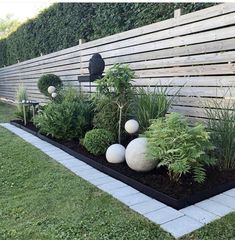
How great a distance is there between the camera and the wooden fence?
3.45m

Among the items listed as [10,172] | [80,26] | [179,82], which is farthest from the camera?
[80,26]

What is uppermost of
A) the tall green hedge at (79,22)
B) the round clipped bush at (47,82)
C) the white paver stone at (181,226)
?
the tall green hedge at (79,22)

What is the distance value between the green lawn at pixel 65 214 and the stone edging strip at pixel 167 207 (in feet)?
0.26

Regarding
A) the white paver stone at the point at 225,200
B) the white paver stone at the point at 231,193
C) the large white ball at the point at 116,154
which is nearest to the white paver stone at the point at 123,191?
the large white ball at the point at 116,154

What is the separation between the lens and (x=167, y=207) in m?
2.55

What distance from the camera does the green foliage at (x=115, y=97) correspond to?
13.3ft

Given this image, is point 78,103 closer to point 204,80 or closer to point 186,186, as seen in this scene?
point 204,80

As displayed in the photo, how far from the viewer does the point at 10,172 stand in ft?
11.6

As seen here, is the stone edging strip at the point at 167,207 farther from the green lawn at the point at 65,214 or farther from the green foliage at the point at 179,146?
the green foliage at the point at 179,146

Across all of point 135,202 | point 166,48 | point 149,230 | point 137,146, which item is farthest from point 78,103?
point 149,230

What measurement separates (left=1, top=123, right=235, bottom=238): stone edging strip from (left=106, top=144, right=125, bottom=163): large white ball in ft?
0.84

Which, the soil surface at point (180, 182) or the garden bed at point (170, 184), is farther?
the soil surface at point (180, 182)

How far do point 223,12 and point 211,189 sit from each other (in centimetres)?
213

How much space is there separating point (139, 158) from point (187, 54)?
1.71 m
